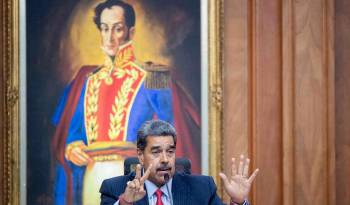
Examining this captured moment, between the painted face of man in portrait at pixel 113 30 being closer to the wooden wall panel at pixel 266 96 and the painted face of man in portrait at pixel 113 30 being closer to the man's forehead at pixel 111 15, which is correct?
the man's forehead at pixel 111 15

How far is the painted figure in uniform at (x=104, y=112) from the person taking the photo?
5.05 meters

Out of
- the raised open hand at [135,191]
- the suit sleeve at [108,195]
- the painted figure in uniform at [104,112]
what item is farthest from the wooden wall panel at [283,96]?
the raised open hand at [135,191]

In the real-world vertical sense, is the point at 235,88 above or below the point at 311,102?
above

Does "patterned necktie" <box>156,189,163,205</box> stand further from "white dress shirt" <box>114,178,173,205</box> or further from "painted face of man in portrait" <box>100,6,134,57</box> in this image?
"painted face of man in portrait" <box>100,6,134,57</box>

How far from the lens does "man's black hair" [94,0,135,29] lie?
5066 millimetres

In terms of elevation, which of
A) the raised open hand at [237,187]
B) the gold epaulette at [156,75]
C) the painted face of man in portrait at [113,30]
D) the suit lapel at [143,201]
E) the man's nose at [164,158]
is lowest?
Answer: the suit lapel at [143,201]

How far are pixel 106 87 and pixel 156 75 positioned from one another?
15.1 inches

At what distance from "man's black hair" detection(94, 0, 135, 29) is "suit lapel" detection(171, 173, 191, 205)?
73.2 inches

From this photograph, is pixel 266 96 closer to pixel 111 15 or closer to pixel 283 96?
pixel 283 96

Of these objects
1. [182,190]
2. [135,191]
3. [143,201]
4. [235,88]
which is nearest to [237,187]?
[182,190]

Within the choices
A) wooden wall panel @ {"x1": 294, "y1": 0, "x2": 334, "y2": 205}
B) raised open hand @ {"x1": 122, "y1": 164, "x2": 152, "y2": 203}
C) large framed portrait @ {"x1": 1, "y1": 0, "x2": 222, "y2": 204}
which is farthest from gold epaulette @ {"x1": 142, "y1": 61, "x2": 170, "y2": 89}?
raised open hand @ {"x1": 122, "y1": 164, "x2": 152, "y2": 203}

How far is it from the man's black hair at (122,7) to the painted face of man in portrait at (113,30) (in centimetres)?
2

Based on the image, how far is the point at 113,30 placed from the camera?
5.08m

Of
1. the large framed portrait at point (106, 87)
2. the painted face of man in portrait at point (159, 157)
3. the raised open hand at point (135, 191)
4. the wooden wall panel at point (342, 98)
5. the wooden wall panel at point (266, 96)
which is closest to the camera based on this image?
the raised open hand at point (135, 191)
